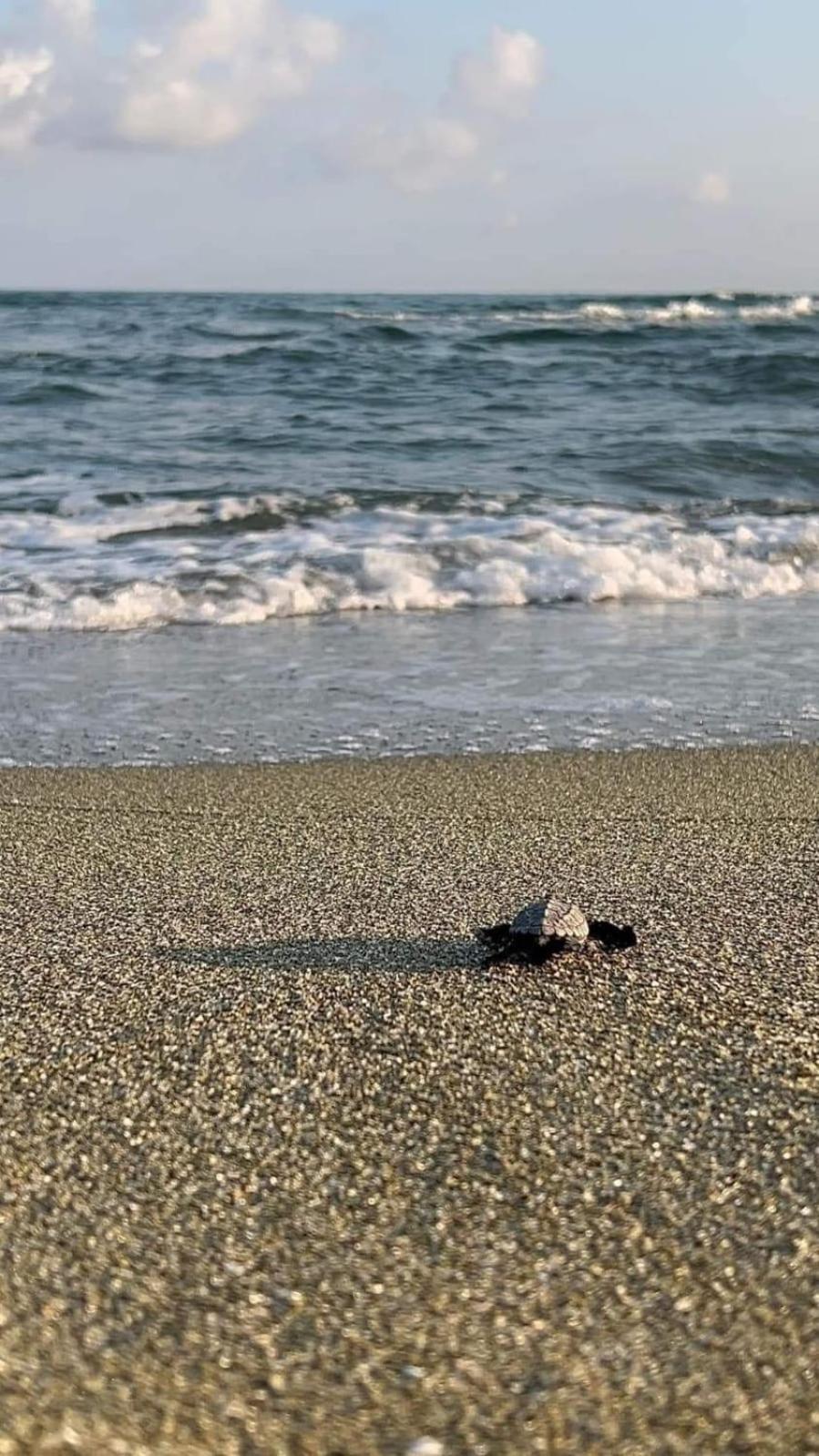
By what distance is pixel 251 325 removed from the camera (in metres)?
22.8

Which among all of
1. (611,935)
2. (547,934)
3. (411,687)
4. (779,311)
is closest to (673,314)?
(779,311)

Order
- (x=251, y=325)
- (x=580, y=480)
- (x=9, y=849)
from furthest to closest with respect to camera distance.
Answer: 1. (x=251, y=325)
2. (x=580, y=480)
3. (x=9, y=849)

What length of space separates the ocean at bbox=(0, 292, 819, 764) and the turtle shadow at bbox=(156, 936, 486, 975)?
2.10 metres

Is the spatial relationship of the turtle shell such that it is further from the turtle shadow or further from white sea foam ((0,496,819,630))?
white sea foam ((0,496,819,630))

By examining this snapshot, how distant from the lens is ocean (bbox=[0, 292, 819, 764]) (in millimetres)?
5445

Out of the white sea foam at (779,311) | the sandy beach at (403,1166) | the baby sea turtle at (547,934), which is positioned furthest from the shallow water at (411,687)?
the white sea foam at (779,311)

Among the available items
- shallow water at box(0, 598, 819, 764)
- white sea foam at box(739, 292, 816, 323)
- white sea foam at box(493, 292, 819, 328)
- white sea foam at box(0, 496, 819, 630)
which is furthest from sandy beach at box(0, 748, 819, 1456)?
white sea foam at box(739, 292, 816, 323)

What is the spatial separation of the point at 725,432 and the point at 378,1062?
445 inches

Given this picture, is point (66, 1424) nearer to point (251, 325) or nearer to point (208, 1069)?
point (208, 1069)

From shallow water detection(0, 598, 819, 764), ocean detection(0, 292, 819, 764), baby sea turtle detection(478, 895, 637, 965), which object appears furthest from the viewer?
ocean detection(0, 292, 819, 764)

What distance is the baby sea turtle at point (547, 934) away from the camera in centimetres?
255

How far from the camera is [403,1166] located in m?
1.89

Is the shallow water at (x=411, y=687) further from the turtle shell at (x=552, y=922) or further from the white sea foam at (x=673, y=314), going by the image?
the white sea foam at (x=673, y=314)

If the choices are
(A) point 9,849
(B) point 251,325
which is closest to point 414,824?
(A) point 9,849
